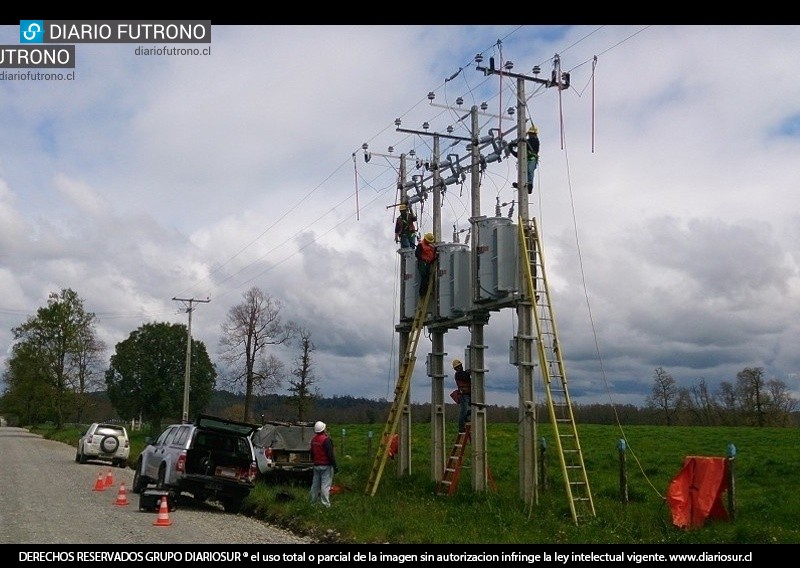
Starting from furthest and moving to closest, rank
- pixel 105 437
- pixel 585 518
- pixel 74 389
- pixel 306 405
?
pixel 74 389 < pixel 306 405 < pixel 105 437 < pixel 585 518

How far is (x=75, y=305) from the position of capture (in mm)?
76000

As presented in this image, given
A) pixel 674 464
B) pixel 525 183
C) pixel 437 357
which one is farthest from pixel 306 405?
pixel 525 183

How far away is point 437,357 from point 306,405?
2972cm

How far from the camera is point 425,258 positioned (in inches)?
821

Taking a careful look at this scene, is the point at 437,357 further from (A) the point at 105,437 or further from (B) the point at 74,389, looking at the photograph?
(B) the point at 74,389

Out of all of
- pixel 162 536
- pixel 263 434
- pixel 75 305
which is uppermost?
pixel 75 305

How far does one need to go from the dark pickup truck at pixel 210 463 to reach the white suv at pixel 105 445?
15.6 m

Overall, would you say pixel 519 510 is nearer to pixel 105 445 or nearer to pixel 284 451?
pixel 284 451

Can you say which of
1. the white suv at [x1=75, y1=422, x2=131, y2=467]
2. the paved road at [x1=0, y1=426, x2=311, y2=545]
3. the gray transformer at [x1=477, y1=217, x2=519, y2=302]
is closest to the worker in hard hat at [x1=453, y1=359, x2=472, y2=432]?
the gray transformer at [x1=477, y1=217, x2=519, y2=302]

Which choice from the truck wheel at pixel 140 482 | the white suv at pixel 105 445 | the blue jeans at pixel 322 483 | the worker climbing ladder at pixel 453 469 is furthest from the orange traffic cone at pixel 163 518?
the white suv at pixel 105 445

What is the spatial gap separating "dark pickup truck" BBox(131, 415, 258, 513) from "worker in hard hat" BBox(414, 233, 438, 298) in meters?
5.60

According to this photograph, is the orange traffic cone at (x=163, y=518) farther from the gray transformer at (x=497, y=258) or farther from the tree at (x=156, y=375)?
the tree at (x=156, y=375)
